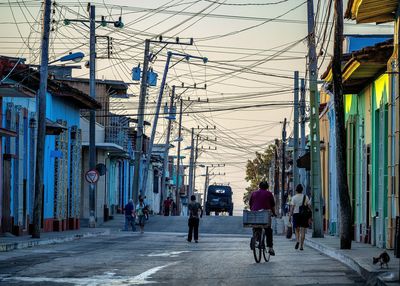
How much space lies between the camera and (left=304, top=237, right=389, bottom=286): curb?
17212 millimetres

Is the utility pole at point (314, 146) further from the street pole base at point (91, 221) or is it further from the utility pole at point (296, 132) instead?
the street pole base at point (91, 221)

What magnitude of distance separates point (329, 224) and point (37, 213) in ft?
46.9

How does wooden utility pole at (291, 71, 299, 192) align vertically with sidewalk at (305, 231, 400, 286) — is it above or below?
above

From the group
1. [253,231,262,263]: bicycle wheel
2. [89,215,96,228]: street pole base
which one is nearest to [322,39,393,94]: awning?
[253,231,262,263]: bicycle wheel

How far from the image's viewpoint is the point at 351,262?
72.2 feet

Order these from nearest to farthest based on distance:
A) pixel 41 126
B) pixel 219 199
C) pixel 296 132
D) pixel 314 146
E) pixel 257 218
→ 1. pixel 257 218
2. pixel 41 126
3. pixel 314 146
4. pixel 296 132
5. pixel 219 199

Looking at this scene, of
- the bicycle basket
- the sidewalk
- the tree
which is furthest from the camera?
the tree

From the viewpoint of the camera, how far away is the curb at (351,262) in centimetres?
1721

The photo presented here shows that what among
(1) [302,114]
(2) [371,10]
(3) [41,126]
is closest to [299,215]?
(2) [371,10]

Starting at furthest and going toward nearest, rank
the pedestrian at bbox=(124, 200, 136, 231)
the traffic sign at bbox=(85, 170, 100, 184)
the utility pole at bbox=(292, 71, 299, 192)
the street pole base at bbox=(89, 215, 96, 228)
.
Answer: the utility pole at bbox=(292, 71, 299, 192) → the street pole base at bbox=(89, 215, 96, 228) → the pedestrian at bbox=(124, 200, 136, 231) → the traffic sign at bbox=(85, 170, 100, 184)

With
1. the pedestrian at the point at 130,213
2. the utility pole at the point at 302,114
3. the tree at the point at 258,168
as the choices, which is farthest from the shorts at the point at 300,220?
the tree at the point at 258,168

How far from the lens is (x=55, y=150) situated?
4753 centimetres

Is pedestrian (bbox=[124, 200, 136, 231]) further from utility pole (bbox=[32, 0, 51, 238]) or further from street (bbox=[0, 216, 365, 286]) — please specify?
street (bbox=[0, 216, 365, 286])

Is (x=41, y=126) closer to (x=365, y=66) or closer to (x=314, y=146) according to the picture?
(x=314, y=146)
